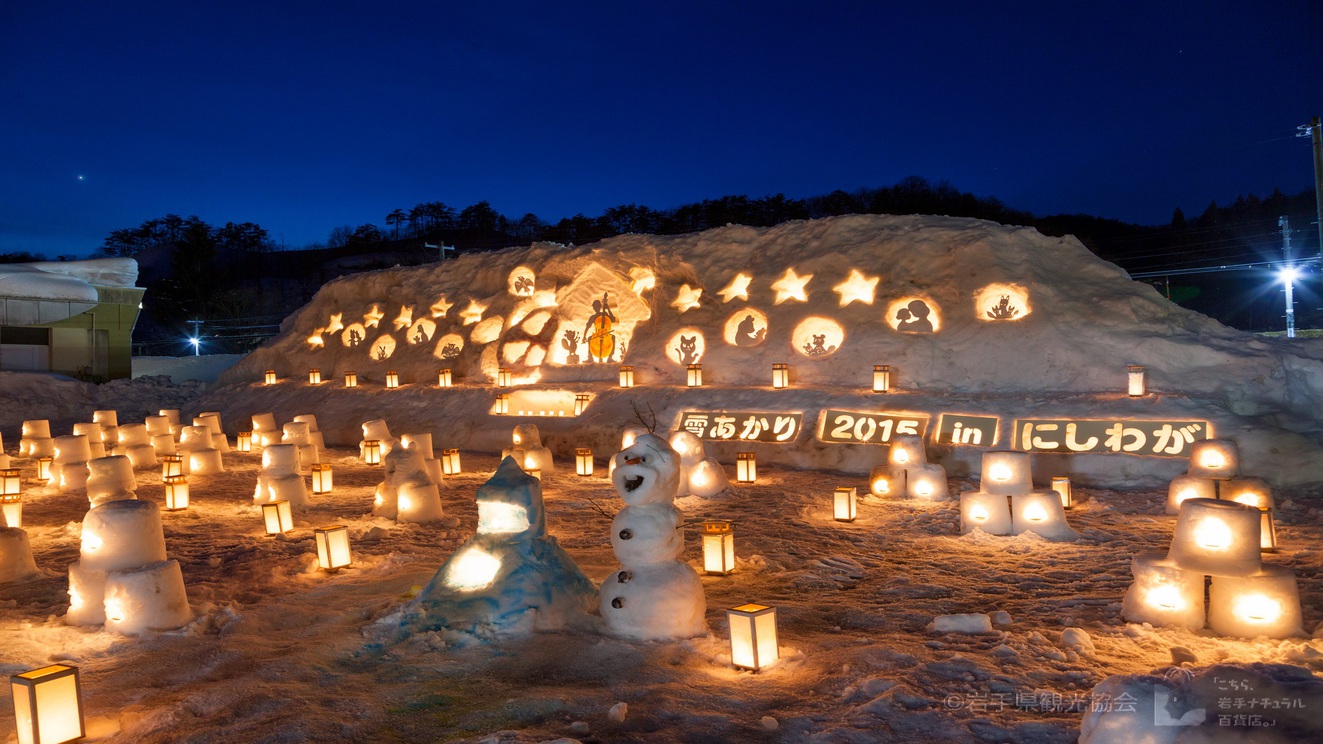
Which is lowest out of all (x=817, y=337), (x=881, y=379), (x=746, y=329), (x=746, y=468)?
(x=746, y=468)

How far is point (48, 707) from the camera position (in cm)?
370

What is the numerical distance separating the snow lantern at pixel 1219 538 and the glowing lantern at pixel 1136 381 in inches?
248

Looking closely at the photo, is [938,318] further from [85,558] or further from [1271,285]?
[1271,285]

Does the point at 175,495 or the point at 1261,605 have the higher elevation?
the point at 175,495

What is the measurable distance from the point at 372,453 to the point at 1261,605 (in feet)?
37.2

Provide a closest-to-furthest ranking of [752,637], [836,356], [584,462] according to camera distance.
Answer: [752,637] → [584,462] → [836,356]

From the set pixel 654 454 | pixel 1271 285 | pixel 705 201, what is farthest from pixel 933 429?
pixel 705 201

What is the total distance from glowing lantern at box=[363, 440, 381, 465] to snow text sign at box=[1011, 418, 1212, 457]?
30.4 ft

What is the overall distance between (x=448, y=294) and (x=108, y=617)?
13.5 m

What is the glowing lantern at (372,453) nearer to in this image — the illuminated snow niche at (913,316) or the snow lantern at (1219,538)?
the illuminated snow niche at (913,316)

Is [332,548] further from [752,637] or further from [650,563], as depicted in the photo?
[752,637]

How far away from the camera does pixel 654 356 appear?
48.8 ft

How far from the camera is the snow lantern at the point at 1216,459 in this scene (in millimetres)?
Answer: 7781

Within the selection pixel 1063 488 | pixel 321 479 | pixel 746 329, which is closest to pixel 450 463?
pixel 321 479
